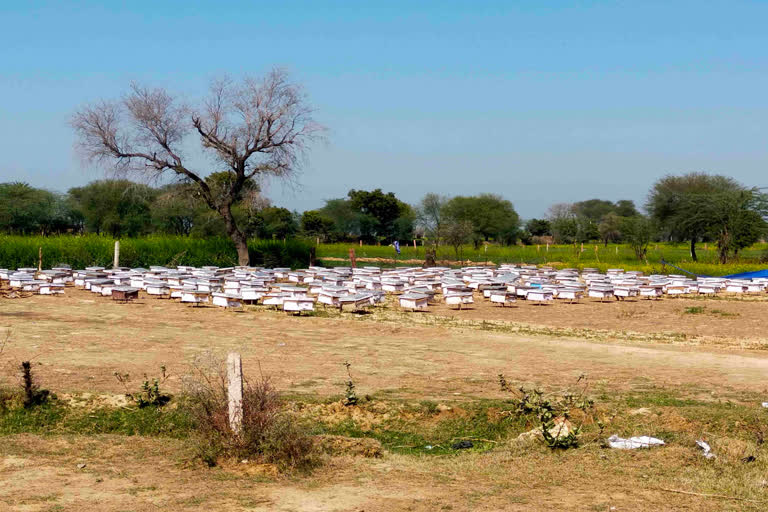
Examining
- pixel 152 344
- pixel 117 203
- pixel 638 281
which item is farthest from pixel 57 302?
pixel 117 203

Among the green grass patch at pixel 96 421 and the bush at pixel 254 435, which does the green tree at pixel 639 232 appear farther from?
the bush at pixel 254 435

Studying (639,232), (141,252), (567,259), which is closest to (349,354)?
(141,252)

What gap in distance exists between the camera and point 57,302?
2512 cm

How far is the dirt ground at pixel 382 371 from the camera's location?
25.1 feet

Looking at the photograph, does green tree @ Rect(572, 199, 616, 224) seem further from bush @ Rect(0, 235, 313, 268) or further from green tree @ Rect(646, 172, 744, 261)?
bush @ Rect(0, 235, 313, 268)

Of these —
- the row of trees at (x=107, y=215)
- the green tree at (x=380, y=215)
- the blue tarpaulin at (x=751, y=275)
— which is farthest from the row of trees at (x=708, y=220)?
the green tree at (x=380, y=215)

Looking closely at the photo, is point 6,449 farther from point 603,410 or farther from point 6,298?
point 6,298

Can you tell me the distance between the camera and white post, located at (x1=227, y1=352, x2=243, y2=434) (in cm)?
884

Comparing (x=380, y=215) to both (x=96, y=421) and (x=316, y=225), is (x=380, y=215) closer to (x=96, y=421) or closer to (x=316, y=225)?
(x=316, y=225)

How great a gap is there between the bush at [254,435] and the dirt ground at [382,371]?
0.95ft

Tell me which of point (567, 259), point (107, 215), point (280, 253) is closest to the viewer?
point (280, 253)

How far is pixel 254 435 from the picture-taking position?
871cm

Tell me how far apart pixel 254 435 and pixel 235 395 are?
0.50 m

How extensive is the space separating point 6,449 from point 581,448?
6629 millimetres
